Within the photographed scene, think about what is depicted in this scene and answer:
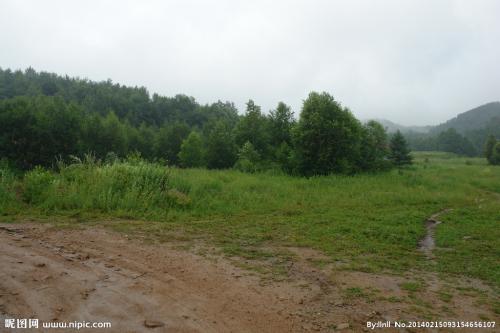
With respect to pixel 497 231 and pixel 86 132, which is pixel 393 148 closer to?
pixel 497 231

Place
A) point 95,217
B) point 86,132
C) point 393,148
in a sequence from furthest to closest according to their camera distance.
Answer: point 86,132 < point 393,148 < point 95,217

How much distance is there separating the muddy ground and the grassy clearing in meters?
0.82

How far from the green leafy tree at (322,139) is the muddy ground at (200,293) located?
15193 millimetres

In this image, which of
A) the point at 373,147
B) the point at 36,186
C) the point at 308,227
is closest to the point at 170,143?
the point at 373,147

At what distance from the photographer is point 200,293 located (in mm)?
4270

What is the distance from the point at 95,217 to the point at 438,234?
26.9 feet

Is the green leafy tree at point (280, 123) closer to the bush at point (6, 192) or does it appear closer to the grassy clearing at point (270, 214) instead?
the grassy clearing at point (270, 214)

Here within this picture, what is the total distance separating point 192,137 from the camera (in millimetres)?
41094

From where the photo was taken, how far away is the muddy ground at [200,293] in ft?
11.8

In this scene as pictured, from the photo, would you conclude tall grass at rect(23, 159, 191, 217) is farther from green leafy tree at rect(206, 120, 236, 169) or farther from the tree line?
green leafy tree at rect(206, 120, 236, 169)

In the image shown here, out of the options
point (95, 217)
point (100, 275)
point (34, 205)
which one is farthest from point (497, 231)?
point (34, 205)

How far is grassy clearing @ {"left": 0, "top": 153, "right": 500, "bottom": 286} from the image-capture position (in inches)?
249

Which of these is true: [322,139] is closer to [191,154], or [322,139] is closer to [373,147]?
[373,147]

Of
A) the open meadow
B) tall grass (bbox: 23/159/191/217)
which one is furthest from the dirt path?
tall grass (bbox: 23/159/191/217)
